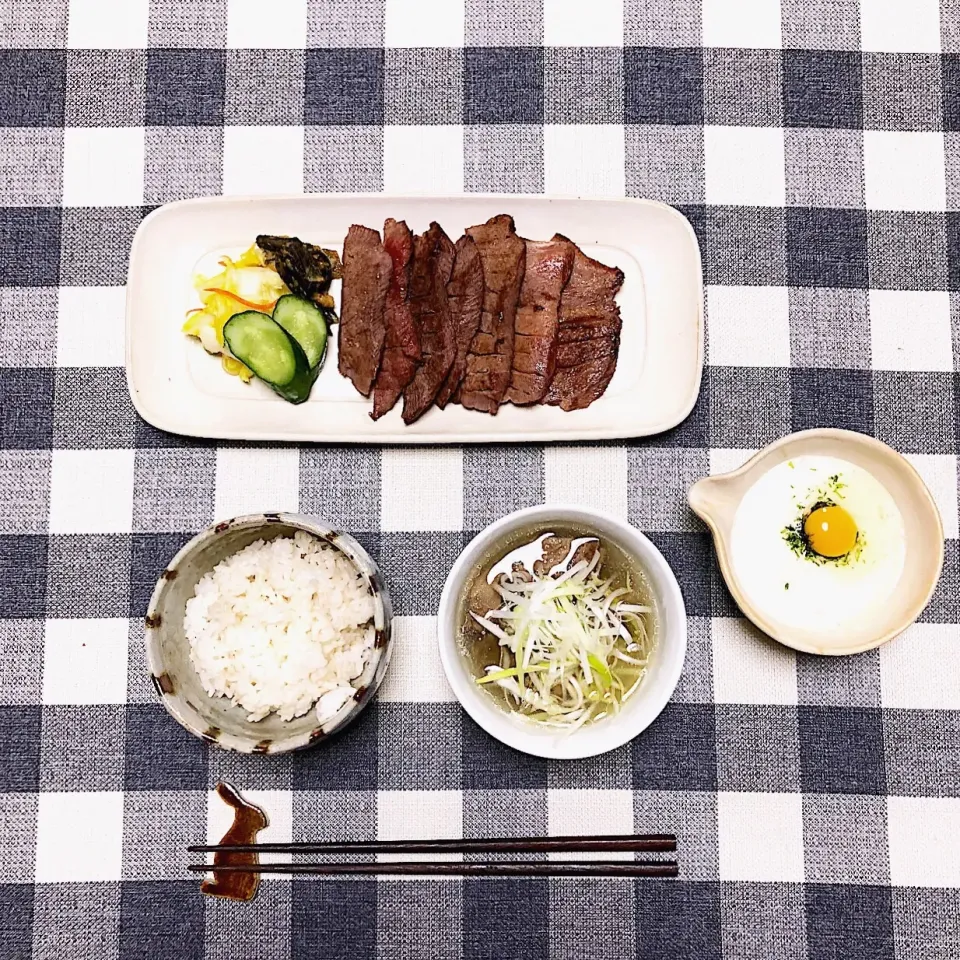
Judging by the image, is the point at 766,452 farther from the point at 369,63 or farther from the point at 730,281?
the point at 369,63

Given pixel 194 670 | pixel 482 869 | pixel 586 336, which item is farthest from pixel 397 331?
pixel 482 869

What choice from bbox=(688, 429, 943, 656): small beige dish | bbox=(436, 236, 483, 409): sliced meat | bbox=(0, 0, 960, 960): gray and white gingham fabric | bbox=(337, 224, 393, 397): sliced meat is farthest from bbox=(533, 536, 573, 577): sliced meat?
bbox=(337, 224, 393, 397): sliced meat

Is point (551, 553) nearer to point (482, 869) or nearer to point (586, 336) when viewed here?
point (586, 336)

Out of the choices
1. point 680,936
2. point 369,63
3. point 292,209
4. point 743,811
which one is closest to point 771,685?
point 743,811

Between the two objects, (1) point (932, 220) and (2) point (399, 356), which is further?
(1) point (932, 220)

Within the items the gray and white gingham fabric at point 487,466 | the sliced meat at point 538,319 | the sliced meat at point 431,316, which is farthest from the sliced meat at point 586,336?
the sliced meat at point 431,316

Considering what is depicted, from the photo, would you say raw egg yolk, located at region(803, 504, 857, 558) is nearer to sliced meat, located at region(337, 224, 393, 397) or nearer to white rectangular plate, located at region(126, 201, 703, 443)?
white rectangular plate, located at region(126, 201, 703, 443)
